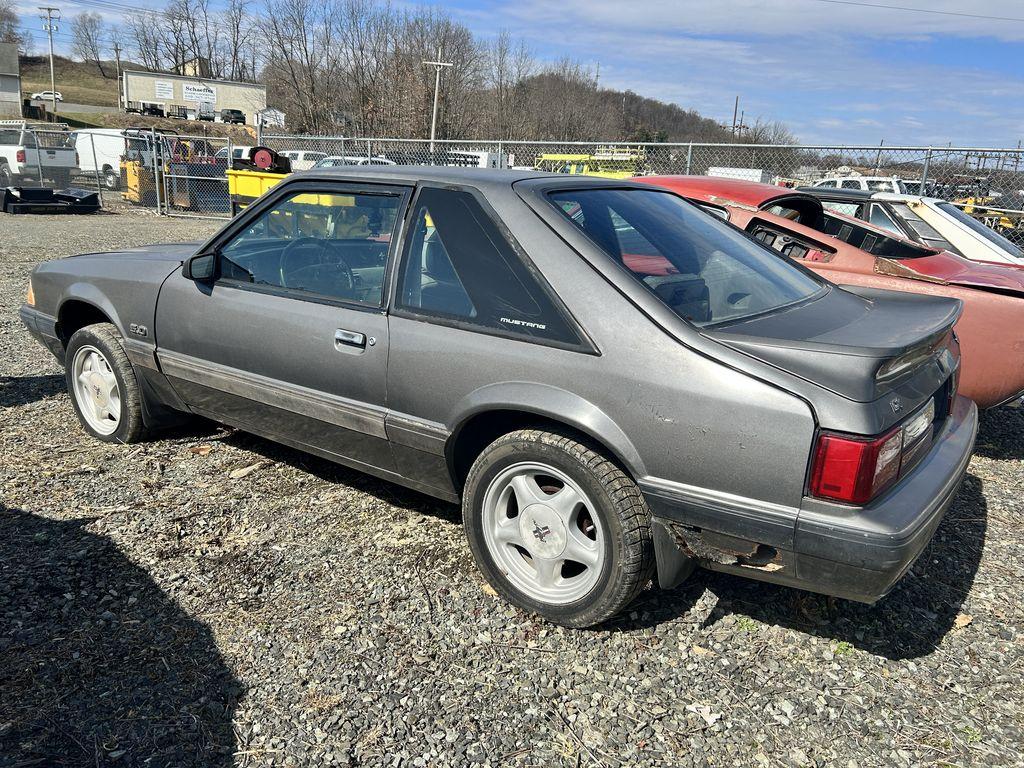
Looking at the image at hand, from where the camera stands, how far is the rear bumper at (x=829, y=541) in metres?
2.19

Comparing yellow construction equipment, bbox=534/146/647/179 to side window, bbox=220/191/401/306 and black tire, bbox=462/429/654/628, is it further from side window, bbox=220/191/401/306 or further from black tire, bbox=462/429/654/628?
black tire, bbox=462/429/654/628

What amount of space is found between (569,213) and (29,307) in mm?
3732

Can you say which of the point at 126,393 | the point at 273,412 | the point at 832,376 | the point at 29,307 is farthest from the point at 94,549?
the point at 832,376

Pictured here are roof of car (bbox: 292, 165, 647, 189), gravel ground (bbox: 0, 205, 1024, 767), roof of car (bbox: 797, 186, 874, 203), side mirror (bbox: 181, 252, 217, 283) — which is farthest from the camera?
roof of car (bbox: 797, 186, 874, 203)

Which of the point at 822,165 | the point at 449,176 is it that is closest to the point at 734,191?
the point at 449,176

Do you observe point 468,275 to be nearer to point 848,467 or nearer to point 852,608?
point 848,467

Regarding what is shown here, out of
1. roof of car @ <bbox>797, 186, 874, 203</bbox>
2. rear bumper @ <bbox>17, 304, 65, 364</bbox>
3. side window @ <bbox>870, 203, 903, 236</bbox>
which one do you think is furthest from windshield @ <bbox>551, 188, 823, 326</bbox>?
side window @ <bbox>870, 203, 903, 236</bbox>

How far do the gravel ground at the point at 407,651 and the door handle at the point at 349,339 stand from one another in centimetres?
90

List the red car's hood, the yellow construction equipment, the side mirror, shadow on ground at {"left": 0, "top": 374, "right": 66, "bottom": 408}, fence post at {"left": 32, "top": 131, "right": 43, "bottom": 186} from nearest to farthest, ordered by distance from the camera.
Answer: the side mirror → the red car's hood → shadow on ground at {"left": 0, "top": 374, "right": 66, "bottom": 408} → the yellow construction equipment → fence post at {"left": 32, "top": 131, "right": 43, "bottom": 186}

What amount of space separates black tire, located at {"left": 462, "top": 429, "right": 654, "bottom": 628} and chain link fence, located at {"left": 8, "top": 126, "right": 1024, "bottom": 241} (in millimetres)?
8202

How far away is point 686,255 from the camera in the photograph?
304cm

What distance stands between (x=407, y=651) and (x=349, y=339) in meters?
1.26

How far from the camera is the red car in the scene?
4.23 metres

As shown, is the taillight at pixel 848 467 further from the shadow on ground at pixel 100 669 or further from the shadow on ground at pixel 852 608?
the shadow on ground at pixel 100 669
